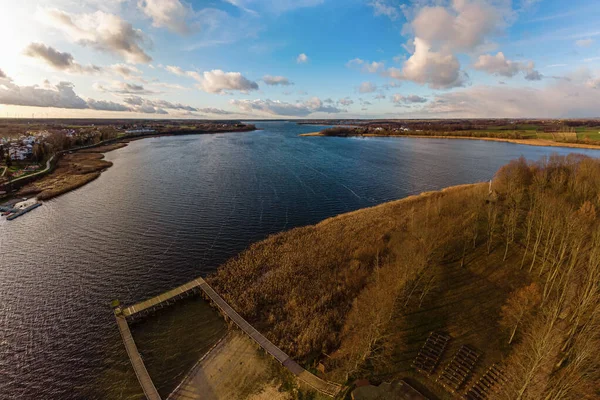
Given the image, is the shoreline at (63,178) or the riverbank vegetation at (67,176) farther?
the riverbank vegetation at (67,176)

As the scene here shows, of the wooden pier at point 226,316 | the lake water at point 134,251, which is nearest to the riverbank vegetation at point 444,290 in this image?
the wooden pier at point 226,316

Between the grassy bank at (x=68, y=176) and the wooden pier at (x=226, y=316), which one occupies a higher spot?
the grassy bank at (x=68, y=176)

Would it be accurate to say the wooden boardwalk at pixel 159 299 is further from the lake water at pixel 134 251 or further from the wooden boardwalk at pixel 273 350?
the lake water at pixel 134 251

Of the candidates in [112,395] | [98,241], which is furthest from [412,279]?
[98,241]

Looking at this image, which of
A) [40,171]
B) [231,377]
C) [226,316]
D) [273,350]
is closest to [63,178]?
[40,171]

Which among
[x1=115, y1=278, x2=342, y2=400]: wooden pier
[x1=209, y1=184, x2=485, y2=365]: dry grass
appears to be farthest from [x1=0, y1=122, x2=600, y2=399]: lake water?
[x1=209, y1=184, x2=485, y2=365]: dry grass

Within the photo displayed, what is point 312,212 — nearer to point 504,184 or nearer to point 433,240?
point 433,240

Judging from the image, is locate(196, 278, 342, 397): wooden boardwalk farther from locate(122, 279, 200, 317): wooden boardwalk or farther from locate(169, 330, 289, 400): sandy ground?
locate(122, 279, 200, 317): wooden boardwalk
